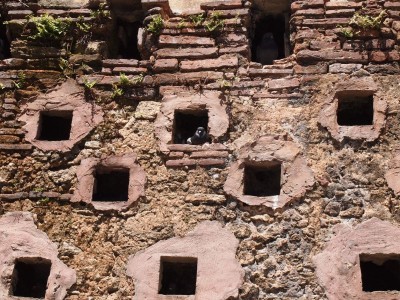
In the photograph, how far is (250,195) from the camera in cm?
605

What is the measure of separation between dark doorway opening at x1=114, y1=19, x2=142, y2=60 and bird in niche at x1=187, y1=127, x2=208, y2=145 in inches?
55.6

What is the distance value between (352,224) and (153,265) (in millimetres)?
1599

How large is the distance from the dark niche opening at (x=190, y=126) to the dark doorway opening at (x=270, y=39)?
896 mm

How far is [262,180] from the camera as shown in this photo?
6.32m

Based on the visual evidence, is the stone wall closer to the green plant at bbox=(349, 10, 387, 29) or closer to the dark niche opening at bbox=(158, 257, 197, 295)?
the green plant at bbox=(349, 10, 387, 29)

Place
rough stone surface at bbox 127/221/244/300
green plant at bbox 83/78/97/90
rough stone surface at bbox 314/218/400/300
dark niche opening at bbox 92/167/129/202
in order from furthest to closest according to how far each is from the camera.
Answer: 1. green plant at bbox 83/78/97/90
2. dark niche opening at bbox 92/167/129/202
3. rough stone surface at bbox 127/221/244/300
4. rough stone surface at bbox 314/218/400/300

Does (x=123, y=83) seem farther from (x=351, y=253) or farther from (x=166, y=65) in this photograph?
(x=351, y=253)

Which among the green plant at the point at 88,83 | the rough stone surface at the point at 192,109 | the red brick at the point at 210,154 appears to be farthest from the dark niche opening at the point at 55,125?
the red brick at the point at 210,154

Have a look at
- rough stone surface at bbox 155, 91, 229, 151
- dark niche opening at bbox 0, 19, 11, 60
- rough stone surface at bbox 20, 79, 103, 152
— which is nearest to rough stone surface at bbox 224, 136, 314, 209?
rough stone surface at bbox 155, 91, 229, 151

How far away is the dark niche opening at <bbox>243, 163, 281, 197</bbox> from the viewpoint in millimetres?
6192

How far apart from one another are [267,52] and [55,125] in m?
2.13

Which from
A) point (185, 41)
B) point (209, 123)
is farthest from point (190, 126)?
point (185, 41)

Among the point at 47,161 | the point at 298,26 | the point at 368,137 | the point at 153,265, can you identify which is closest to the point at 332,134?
the point at 368,137

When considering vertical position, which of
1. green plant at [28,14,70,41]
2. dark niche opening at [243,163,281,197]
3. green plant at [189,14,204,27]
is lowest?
dark niche opening at [243,163,281,197]
